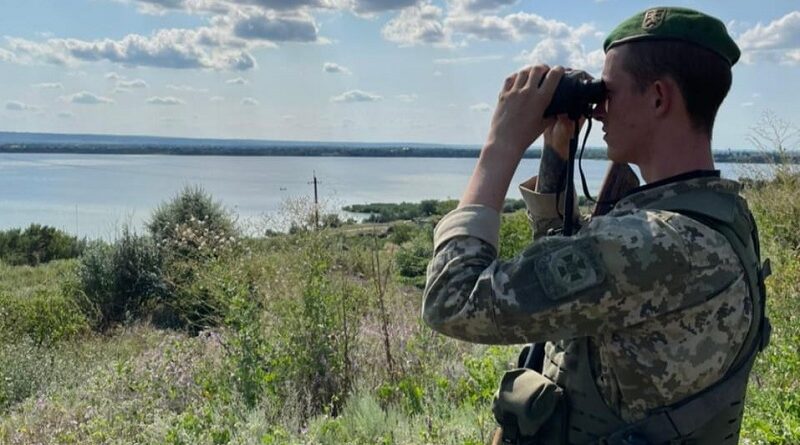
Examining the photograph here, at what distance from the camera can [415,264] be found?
970cm

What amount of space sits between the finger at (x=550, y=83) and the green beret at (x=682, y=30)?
13 cm

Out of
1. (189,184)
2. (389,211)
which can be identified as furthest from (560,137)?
(189,184)


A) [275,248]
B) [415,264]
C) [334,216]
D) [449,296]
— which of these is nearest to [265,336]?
[334,216]

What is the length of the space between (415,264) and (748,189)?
13.9 ft

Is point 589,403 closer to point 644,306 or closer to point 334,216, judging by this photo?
point 644,306

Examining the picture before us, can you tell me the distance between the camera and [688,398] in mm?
1362

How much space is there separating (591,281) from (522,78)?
17.3 inches

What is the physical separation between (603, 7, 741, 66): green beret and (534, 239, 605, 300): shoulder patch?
16.7 inches

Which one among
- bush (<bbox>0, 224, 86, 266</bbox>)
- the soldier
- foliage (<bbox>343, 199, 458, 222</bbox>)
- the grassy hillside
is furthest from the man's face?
bush (<bbox>0, 224, 86, 266</bbox>)

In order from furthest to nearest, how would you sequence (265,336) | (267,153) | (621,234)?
(267,153), (265,336), (621,234)

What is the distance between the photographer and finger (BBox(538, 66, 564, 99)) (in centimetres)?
143

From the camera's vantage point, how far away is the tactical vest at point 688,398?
53.3 inches

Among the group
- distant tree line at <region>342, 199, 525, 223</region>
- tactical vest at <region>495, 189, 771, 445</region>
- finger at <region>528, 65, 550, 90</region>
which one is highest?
finger at <region>528, 65, 550, 90</region>

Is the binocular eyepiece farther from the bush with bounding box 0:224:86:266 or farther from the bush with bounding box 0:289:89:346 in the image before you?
the bush with bounding box 0:224:86:266
